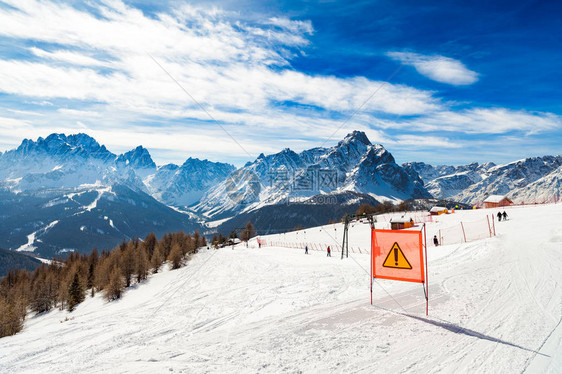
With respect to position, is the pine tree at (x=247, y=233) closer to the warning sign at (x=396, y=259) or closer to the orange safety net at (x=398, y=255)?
the orange safety net at (x=398, y=255)

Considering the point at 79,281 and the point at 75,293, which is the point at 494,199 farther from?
the point at 75,293

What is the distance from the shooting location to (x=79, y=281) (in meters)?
58.6

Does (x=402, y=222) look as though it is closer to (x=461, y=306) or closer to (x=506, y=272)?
A: (x=506, y=272)

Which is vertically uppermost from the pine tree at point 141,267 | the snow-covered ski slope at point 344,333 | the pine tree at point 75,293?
the snow-covered ski slope at point 344,333

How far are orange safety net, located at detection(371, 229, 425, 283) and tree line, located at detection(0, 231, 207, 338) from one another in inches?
1723

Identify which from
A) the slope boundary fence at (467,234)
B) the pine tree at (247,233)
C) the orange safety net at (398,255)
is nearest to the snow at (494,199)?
the slope boundary fence at (467,234)

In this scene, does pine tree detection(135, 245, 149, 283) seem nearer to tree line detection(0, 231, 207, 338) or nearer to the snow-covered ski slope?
tree line detection(0, 231, 207, 338)

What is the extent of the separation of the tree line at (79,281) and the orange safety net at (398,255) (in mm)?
43761

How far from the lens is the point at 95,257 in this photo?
94.3 metres

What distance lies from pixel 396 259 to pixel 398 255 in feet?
0.59

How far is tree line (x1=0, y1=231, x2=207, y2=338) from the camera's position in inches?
1924

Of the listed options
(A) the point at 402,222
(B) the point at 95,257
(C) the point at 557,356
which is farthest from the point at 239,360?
(B) the point at 95,257

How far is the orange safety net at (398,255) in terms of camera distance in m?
10.3

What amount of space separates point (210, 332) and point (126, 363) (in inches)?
118
